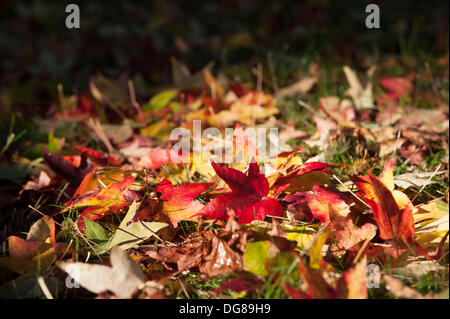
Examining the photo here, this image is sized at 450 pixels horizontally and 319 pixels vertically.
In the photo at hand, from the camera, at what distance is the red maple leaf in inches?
34.7

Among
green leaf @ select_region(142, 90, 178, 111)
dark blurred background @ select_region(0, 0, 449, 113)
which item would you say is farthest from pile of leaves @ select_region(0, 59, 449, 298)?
dark blurred background @ select_region(0, 0, 449, 113)

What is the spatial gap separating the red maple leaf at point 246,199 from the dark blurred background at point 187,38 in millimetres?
1113

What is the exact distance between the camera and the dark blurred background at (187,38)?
2291 mm

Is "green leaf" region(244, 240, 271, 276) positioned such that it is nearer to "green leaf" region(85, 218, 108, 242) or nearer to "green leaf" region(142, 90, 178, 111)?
"green leaf" region(85, 218, 108, 242)

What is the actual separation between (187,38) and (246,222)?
2197 mm

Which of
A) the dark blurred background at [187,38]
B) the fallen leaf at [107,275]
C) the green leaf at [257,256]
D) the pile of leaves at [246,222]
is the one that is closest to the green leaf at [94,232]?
the pile of leaves at [246,222]

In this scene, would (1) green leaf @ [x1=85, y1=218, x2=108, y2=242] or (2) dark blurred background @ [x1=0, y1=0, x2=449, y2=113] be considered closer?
(1) green leaf @ [x1=85, y1=218, x2=108, y2=242]

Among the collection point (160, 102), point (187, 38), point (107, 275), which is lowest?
point (107, 275)

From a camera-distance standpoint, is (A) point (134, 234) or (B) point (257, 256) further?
(A) point (134, 234)

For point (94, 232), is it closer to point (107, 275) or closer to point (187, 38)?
point (107, 275)

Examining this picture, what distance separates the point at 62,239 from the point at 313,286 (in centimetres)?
59

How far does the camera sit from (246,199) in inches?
35.8

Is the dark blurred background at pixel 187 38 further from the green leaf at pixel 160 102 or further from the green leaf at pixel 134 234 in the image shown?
the green leaf at pixel 134 234

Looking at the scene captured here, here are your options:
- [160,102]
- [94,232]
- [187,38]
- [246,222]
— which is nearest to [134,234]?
[94,232]
